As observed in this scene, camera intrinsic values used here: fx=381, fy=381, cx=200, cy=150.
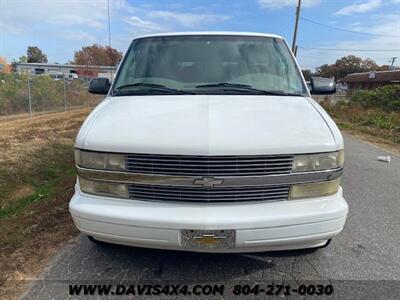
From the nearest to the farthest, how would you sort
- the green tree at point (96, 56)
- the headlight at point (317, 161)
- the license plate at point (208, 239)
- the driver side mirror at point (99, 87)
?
the license plate at point (208, 239), the headlight at point (317, 161), the driver side mirror at point (99, 87), the green tree at point (96, 56)

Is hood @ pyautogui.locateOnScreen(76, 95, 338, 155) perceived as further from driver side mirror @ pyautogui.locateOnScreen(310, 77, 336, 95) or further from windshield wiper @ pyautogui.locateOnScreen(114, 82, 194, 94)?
driver side mirror @ pyautogui.locateOnScreen(310, 77, 336, 95)

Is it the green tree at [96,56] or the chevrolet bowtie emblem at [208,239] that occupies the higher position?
the green tree at [96,56]

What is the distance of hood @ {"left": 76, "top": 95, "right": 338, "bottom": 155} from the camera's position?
2.62m

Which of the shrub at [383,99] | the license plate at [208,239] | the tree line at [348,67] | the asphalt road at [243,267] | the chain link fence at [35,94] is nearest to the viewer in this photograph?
the license plate at [208,239]

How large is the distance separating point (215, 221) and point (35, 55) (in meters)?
111

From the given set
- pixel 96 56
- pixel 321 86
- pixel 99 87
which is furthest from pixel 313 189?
pixel 96 56

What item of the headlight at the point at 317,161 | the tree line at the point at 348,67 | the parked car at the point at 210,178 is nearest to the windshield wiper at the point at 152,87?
the parked car at the point at 210,178

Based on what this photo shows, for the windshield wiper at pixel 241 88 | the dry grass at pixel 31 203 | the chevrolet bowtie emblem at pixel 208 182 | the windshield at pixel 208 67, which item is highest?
the windshield at pixel 208 67

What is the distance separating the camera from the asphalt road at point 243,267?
3.01 meters

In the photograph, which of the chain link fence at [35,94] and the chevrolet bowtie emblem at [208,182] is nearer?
the chevrolet bowtie emblem at [208,182]

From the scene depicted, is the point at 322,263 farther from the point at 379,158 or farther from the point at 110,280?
the point at 379,158

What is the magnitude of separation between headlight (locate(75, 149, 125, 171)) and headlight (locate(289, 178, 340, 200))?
4.12ft

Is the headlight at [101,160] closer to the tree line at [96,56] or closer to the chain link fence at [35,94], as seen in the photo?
the chain link fence at [35,94]

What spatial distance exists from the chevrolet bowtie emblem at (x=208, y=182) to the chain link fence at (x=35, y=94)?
1429 centimetres
